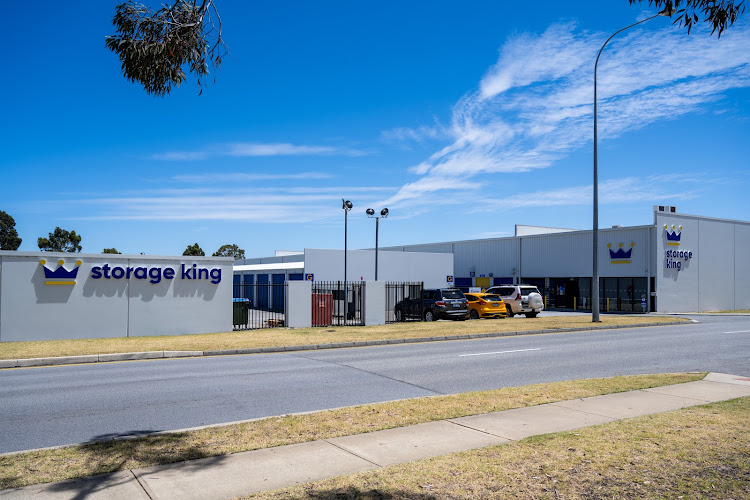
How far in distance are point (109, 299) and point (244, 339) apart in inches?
198

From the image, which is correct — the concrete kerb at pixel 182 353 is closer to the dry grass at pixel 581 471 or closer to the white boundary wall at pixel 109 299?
the white boundary wall at pixel 109 299

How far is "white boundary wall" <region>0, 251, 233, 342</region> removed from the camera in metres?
18.1

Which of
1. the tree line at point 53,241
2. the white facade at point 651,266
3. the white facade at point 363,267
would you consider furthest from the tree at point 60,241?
the white facade at point 651,266

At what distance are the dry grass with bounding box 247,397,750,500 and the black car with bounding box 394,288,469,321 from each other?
2072 centimetres

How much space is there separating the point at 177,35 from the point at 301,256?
46.4m

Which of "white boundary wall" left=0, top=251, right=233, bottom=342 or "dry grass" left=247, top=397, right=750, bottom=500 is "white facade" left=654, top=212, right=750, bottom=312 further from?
"dry grass" left=247, top=397, right=750, bottom=500

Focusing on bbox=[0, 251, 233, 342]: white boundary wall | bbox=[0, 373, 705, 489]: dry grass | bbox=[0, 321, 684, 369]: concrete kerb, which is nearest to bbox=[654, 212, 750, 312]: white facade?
bbox=[0, 321, 684, 369]: concrete kerb

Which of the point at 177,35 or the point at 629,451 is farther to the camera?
the point at 177,35

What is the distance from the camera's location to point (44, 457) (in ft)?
19.5

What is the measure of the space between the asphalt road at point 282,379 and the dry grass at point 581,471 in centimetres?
330

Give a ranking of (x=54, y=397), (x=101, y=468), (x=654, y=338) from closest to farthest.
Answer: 1. (x=101, y=468)
2. (x=54, y=397)
3. (x=654, y=338)

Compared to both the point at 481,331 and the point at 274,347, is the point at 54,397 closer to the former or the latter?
the point at 274,347

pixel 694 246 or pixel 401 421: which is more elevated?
pixel 694 246

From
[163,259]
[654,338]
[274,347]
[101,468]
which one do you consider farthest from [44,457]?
[654,338]
